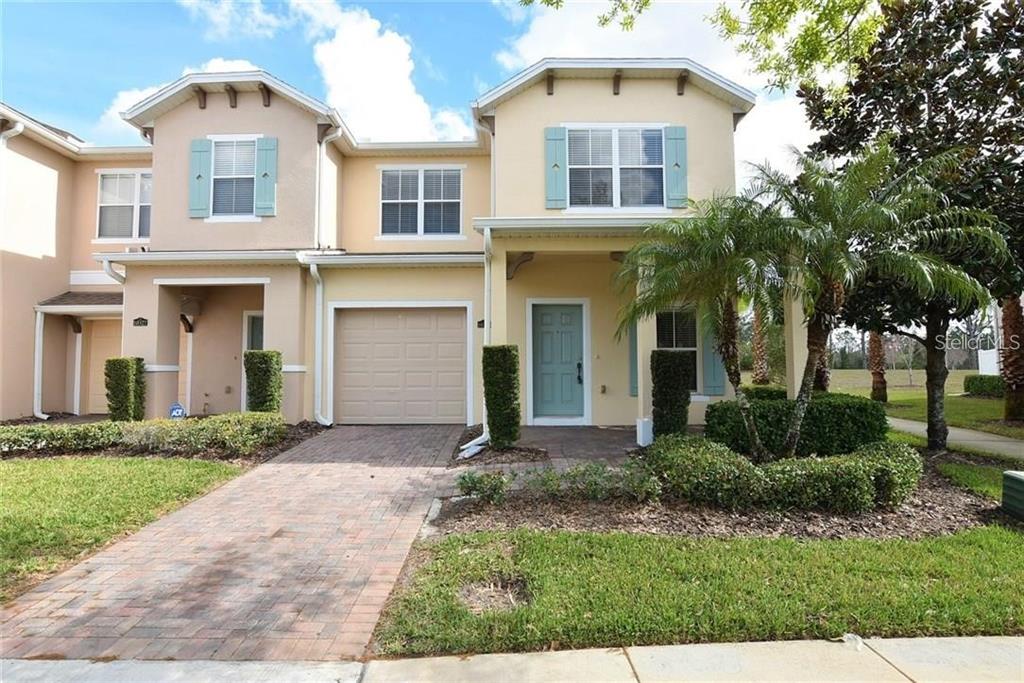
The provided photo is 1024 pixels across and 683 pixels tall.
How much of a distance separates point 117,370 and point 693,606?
36.5 feet

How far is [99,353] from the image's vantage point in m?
14.4

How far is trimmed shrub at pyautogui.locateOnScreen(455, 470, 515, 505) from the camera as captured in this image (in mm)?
5965

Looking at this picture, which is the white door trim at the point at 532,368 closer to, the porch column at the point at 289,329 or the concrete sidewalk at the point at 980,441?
the porch column at the point at 289,329

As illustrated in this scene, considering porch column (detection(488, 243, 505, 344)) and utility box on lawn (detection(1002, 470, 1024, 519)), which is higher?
porch column (detection(488, 243, 505, 344))

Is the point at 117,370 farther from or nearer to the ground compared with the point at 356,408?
farther from the ground

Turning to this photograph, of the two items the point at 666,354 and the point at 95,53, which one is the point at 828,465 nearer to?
the point at 666,354

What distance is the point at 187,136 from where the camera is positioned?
40.4ft

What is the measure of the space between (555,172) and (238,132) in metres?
6.81

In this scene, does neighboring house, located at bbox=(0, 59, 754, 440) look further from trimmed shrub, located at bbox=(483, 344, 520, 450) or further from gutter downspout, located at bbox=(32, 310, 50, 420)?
trimmed shrub, located at bbox=(483, 344, 520, 450)

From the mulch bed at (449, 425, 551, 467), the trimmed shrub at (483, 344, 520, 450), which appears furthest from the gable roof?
the mulch bed at (449, 425, 551, 467)

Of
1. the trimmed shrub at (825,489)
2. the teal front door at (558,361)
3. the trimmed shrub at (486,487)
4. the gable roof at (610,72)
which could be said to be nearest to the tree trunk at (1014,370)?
the gable roof at (610,72)

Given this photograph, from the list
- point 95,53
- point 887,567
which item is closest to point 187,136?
point 95,53

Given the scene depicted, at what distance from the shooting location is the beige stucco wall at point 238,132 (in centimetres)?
1202

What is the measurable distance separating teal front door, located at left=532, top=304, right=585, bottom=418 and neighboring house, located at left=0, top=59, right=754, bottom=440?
0.03 meters
